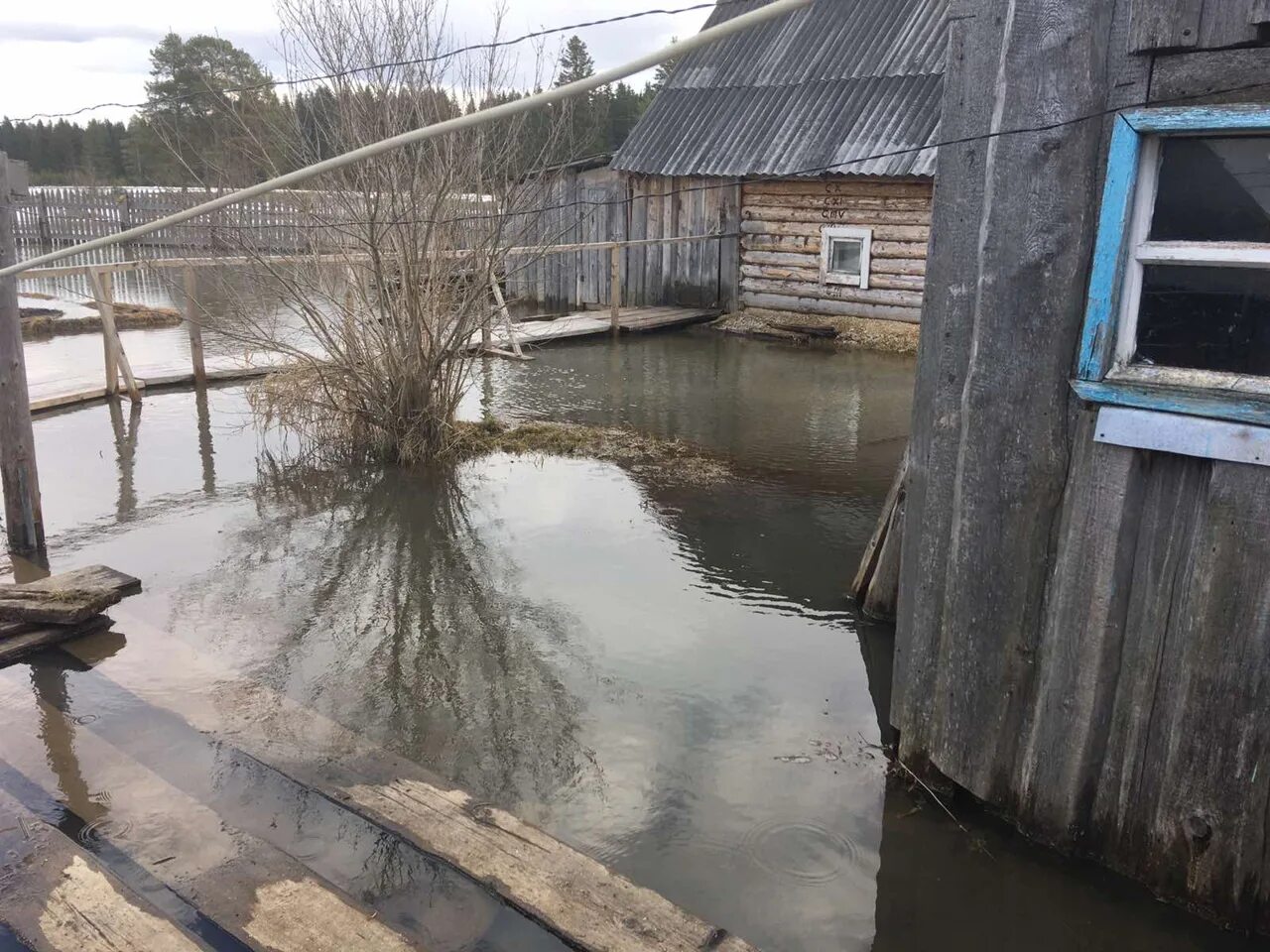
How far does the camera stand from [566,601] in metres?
6.02

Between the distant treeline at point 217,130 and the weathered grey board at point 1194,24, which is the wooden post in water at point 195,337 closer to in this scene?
the distant treeline at point 217,130

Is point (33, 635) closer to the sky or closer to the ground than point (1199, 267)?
closer to the ground

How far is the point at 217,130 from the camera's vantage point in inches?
410

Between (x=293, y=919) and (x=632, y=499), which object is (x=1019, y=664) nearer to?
(x=293, y=919)

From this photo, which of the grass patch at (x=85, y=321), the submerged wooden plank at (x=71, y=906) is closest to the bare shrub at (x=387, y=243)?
the submerged wooden plank at (x=71, y=906)

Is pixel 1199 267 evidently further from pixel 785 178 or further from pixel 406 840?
pixel 785 178

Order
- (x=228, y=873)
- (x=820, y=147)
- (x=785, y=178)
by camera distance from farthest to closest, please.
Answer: (x=785, y=178), (x=820, y=147), (x=228, y=873)

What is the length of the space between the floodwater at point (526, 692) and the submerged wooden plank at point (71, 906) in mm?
176

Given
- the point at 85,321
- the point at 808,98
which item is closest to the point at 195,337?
the point at 85,321

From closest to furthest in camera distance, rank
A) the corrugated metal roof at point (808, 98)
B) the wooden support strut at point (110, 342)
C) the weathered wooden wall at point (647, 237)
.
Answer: the wooden support strut at point (110, 342)
the corrugated metal roof at point (808, 98)
the weathered wooden wall at point (647, 237)

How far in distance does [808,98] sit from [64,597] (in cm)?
1364

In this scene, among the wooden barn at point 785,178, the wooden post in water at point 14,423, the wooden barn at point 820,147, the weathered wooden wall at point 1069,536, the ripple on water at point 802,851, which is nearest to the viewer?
the weathered wooden wall at point 1069,536

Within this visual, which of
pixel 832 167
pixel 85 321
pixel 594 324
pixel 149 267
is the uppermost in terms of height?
pixel 832 167

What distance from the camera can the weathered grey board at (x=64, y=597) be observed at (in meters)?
5.41
